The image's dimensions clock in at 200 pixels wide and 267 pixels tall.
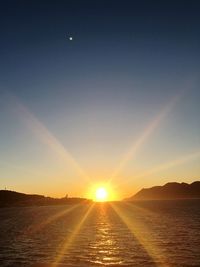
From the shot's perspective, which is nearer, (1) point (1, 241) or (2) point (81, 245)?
(2) point (81, 245)

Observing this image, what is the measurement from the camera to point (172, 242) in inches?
2016

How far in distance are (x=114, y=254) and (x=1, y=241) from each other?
70.4 feet

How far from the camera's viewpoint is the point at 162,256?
39844 millimetres

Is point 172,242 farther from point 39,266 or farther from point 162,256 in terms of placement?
point 39,266

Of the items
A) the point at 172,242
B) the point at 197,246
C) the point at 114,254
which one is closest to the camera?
the point at 114,254

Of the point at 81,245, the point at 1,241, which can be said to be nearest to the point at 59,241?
the point at 81,245

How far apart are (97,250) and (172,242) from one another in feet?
41.2

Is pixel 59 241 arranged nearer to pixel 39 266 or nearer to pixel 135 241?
pixel 135 241

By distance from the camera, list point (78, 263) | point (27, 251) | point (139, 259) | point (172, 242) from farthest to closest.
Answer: point (172, 242)
point (27, 251)
point (139, 259)
point (78, 263)

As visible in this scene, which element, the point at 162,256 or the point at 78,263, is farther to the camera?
the point at 162,256

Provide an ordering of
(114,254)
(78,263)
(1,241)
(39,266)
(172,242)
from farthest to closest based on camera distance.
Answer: (1,241)
(172,242)
(114,254)
(78,263)
(39,266)

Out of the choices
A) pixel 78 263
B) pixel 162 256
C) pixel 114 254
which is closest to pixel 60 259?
pixel 78 263

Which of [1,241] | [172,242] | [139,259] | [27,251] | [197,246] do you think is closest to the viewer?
[139,259]

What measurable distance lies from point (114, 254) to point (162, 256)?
17.7ft
